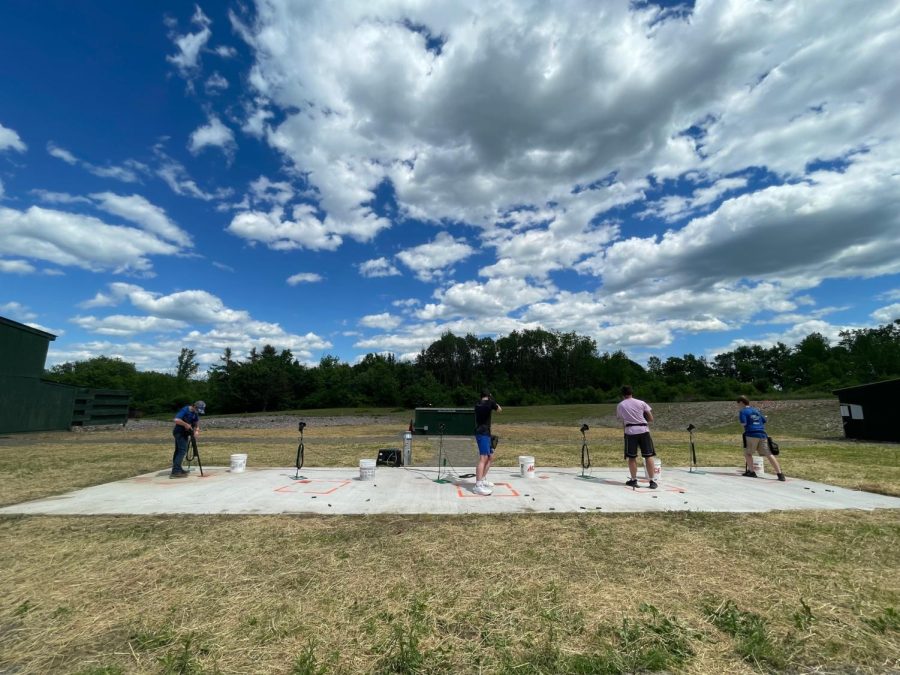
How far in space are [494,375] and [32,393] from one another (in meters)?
77.2

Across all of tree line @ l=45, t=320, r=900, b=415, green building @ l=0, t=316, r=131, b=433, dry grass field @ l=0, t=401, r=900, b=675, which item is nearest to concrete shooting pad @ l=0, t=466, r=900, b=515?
dry grass field @ l=0, t=401, r=900, b=675

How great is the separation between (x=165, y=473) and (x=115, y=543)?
5.54 meters

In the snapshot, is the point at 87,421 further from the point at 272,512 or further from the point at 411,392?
the point at 411,392

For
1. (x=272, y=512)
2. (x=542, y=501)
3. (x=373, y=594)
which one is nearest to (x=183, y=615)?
(x=373, y=594)

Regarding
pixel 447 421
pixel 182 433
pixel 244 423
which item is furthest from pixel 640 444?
pixel 244 423

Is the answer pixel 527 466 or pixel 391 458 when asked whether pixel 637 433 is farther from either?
pixel 391 458

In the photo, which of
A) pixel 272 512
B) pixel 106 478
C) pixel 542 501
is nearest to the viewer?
pixel 272 512

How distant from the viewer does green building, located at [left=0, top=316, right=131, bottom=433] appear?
66.1 feet

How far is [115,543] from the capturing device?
15.6 ft

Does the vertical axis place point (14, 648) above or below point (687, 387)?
below

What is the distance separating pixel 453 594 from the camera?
3.52 m

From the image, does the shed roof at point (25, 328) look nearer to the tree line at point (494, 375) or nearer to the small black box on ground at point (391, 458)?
the small black box on ground at point (391, 458)

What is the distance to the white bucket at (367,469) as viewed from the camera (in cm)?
856

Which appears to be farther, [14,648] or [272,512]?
[272,512]
